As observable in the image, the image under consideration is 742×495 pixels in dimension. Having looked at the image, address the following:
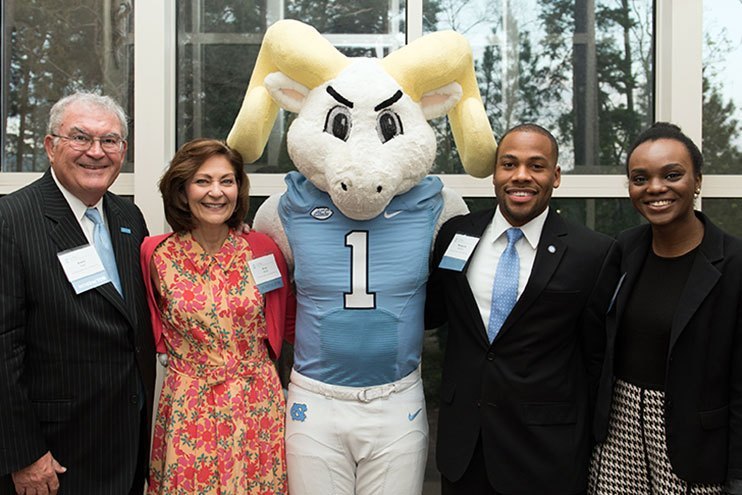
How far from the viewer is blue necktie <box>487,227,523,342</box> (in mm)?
2098

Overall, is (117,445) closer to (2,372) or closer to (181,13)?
(2,372)

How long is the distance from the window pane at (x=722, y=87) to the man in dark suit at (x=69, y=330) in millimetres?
2707

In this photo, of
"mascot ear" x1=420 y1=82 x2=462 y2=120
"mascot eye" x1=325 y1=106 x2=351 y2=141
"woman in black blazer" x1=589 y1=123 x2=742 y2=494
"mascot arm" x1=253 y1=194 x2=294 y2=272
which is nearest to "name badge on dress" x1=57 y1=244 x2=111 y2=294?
"mascot arm" x1=253 y1=194 x2=294 y2=272

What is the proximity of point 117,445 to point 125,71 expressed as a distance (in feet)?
6.09

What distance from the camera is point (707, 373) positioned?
1.80m

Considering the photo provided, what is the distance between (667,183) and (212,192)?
1.47m

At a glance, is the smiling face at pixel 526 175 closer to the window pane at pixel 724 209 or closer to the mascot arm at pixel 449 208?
the mascot arm at pixel 449 208

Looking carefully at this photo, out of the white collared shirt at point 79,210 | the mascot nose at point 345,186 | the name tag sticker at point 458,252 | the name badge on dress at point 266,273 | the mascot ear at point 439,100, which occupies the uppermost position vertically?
the mascot ear at point 439,100

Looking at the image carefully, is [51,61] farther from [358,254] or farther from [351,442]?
[351,442]

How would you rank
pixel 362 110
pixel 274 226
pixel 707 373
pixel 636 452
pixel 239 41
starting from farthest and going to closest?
pixel 239 41 → pixel 274 226 → pixel 362 110 → pixel 636 452 → pixel 707 373

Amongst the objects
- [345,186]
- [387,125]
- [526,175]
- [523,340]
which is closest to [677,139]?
[526,175]

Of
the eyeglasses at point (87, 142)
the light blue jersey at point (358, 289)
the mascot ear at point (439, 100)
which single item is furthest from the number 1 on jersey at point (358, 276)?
the eyeglasses at point (87, 142)

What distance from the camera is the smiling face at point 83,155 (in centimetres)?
204

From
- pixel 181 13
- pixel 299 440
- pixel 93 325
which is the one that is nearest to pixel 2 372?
pixel 93 325
